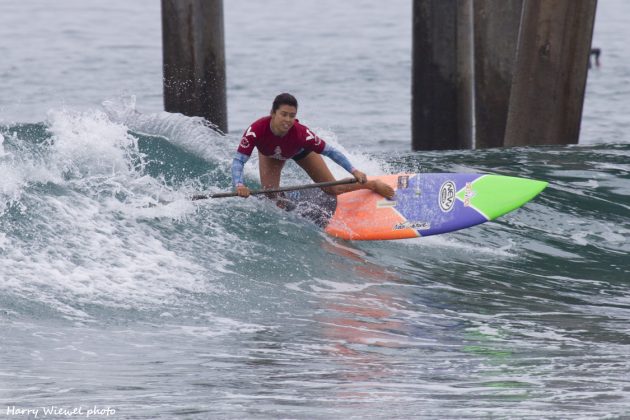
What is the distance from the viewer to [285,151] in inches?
380

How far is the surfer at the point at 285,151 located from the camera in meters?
9.13

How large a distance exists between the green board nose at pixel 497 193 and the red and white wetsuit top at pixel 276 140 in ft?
4.29

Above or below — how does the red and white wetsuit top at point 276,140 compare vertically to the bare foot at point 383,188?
above

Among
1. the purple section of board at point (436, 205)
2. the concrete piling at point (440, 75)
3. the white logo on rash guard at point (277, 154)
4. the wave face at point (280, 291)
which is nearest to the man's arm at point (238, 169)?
the white logo on rash guard at point (277, 154)

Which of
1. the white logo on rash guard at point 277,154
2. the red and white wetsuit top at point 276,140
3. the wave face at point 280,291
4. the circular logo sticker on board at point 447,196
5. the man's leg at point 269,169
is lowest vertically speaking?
the wave face at point 280,291

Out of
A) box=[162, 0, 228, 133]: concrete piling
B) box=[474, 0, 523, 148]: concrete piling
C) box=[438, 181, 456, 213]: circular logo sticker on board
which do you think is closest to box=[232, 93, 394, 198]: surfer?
box=[438, 181, 456, 213]: circular logo sticker on board

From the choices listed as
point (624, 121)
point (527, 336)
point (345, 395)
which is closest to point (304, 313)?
point (527, 336)

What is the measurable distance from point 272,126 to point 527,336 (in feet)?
9.64

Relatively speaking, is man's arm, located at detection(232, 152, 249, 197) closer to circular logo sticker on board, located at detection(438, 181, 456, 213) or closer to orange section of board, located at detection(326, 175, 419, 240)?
orange section of board, located at detection(326, 175, 419, 240)

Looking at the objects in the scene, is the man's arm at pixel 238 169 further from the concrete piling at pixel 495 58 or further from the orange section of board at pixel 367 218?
the concrete piling at pixel 495 58

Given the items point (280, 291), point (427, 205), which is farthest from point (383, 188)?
point (280, 291)

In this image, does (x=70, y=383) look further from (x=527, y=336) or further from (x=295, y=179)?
(x=295, y=179)

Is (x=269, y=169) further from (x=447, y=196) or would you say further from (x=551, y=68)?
(x=551, y=68)

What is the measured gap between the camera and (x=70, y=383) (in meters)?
6.14
